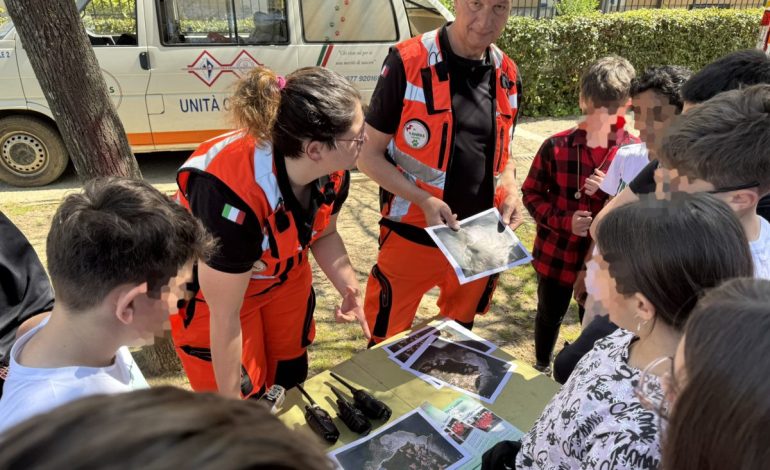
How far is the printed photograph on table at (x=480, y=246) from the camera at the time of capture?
219cm

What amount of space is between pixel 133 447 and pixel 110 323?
3.01 ft

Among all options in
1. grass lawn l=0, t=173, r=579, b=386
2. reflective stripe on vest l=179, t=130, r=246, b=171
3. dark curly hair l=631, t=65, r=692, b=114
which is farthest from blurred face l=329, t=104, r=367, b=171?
grass lawn l=0, t=173, r=579, b=386

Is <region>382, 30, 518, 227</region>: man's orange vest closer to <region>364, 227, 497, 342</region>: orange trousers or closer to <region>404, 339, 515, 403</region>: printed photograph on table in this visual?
<region>364, 227, 497, 342</region>: orange trousers

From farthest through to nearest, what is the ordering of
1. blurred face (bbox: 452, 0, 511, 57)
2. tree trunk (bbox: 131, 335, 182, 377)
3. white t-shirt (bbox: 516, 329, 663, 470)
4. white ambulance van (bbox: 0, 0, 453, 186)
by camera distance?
1. white ambulance van (bbox: 0, 0, 453, 186)
2. tree trunk (bbox: 131, 335, 182, 377)
3. blurred face (bbox: 452, 0, 511, 57)
4. white t-shirt (bbox: 516, 329, 663, 470)

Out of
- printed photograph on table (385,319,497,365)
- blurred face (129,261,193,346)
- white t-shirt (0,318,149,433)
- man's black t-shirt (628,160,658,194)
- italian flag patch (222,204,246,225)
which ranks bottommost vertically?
printed photograph on table (385,319,497,365)

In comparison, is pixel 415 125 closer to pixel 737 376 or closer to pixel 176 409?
pixel 737 376

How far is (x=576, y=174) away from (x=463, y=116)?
64 cm

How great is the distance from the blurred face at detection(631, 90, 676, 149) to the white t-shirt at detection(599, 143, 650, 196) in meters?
0.06

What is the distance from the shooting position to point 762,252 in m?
1.58

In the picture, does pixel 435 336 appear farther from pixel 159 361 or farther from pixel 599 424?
pixel 159 361

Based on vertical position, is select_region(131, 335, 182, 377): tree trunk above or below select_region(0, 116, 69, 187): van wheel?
below

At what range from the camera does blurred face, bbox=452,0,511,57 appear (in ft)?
7.58

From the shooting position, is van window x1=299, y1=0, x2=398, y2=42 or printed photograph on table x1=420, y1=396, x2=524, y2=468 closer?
printed photograph on table x1=420, y1=396, x2=524, y2=468

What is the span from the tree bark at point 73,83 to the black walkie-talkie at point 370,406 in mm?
1594
